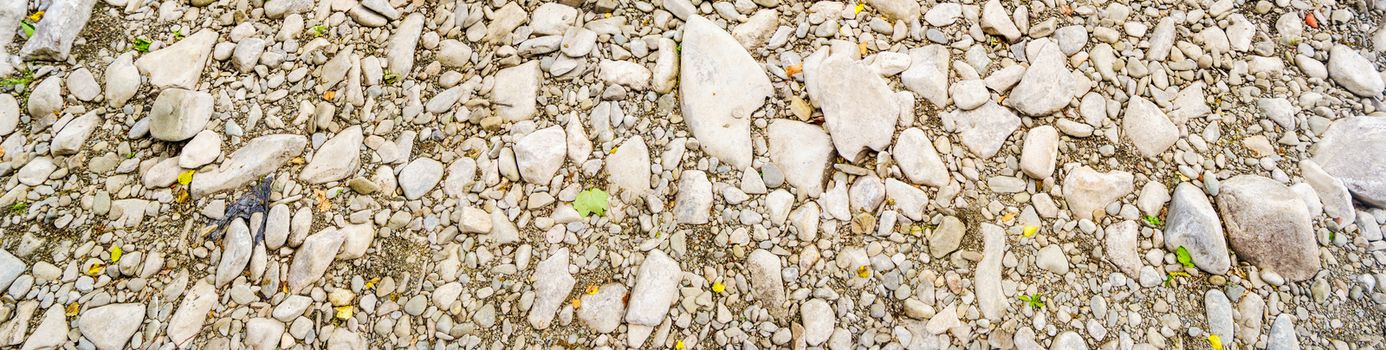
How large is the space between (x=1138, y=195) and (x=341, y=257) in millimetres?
3286

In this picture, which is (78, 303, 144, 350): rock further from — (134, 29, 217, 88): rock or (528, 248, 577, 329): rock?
(528, 248, 577, 329): rock

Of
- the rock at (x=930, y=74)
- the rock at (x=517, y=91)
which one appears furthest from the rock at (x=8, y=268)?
the rock at (x=930, y=74)

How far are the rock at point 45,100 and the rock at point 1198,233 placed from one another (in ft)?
16.1

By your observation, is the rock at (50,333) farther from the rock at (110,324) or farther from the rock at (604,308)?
the rock at (604,308)

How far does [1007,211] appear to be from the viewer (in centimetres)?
307

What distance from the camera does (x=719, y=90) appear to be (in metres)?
3.27

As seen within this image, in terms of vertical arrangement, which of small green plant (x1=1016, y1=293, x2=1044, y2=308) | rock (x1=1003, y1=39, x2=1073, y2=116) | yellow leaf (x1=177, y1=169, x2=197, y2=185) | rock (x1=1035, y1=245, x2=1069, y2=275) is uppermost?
rock (x1=1003, y1=39, x2=1073, y2=116)

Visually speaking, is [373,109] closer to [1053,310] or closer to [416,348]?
[416,348]

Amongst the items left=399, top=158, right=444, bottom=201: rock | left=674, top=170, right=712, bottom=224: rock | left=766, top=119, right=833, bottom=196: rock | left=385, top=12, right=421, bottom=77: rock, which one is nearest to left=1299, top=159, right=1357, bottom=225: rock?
left=766, top=119, right=833, bottom=196: rock

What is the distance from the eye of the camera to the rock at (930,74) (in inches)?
128

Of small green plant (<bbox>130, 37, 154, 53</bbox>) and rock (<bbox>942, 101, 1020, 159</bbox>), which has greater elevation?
small green plant (<bbox>130, 37, 154, 53</bbox>)

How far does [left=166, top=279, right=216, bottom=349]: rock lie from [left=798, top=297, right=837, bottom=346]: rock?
7.68ft

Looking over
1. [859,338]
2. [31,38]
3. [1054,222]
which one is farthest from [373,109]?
[1054,222]

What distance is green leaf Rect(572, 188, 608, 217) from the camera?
314 cm
